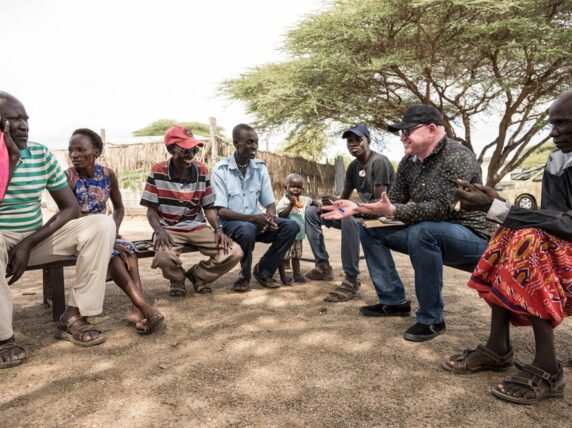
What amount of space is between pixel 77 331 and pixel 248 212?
207cm

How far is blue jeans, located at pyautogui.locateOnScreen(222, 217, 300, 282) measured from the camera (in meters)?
4.41

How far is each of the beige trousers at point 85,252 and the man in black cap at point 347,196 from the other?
1865 millimetres

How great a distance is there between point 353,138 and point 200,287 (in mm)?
1988

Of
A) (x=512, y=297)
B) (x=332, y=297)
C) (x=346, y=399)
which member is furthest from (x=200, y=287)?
(x=512, y=297)

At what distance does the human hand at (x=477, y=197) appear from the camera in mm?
2529

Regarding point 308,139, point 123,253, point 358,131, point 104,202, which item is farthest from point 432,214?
point 308,139

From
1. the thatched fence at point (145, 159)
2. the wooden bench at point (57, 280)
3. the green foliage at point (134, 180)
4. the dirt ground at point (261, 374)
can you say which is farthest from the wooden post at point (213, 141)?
the dirt ground at point (261, 374)

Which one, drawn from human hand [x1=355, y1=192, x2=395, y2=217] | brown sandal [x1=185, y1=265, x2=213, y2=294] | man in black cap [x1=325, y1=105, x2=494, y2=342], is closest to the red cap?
brown sandal [x1=185, y1=265, x2=213, y2=294]

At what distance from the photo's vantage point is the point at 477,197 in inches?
100

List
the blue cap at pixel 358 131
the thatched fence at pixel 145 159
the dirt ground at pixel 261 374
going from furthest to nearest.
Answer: the thatched fence at pixel 145 159, the blue cap at pixel 358 131, the dirt ground at pixel 261 374

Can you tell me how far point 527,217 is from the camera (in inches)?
92.8

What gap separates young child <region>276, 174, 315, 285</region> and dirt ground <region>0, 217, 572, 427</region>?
0.92 m

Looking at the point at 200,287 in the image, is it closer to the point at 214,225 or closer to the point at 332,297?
the point at 214,225

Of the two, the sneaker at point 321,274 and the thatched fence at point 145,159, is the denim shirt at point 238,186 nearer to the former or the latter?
the sneaker at point 321,274
